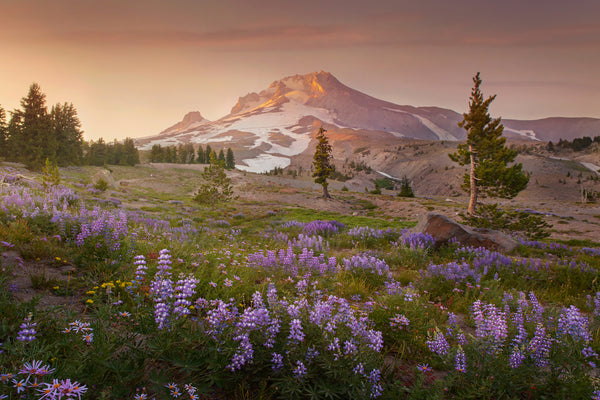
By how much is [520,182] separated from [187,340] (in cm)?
2340

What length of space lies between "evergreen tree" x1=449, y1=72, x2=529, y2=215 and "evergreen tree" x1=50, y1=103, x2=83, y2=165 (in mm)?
59950

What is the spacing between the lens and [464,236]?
423 inches

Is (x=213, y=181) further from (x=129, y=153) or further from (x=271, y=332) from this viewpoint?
(x=129, y=153)

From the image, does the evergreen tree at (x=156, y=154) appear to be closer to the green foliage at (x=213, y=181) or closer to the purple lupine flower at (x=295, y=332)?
the green foliage at (x=213, y=181)

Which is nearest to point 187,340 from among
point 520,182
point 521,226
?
point 521,226

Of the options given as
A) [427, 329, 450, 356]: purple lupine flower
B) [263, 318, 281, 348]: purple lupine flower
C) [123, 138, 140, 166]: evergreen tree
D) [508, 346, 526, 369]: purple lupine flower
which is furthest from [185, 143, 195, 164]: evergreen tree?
[508, 346, 526, 369]: purple lupine flower

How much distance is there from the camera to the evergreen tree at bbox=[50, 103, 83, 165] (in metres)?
51.5

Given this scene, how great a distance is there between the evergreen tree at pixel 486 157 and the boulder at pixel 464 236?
10054mm

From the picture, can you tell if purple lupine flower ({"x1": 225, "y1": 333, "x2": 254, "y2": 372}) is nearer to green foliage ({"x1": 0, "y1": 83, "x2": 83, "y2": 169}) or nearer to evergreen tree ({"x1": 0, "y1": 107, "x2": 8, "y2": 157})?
green foliage ({"x1": 0, "y1": 83, "x2": 83, "y2": 169})

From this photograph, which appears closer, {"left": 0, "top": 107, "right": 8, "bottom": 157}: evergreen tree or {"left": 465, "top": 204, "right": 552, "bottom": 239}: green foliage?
{"left": 465, "top": 204, "right": 552, "bottom": 239}: green foliage

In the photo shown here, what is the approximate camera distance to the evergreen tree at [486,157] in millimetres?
19516

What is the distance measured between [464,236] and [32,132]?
193 ft

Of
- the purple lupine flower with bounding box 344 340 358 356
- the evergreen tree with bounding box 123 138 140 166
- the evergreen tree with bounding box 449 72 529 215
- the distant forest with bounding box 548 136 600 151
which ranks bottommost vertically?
the purple lupine flower with bounding box 344 340 358 356

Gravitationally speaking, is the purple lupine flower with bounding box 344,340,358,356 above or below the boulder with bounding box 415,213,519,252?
above
